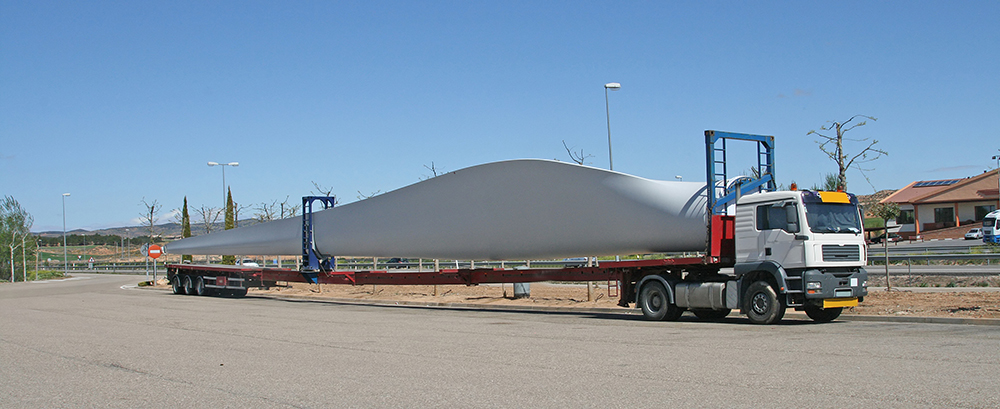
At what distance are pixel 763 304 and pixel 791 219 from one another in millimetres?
1757

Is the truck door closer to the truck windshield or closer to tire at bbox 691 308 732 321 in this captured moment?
the truck windshield

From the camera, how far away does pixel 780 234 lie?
1460cm

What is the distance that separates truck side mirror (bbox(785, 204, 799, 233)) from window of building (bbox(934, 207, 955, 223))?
59904mm

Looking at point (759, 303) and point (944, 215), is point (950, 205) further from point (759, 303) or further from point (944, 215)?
point (759, 303)

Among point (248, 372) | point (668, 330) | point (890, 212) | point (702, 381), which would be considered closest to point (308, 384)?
point (248, 372)

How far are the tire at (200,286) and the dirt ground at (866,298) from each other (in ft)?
8.74

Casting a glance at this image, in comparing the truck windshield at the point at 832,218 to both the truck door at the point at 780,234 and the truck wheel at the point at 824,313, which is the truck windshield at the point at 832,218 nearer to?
the truck door at the point at 780,234

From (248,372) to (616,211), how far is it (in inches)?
379

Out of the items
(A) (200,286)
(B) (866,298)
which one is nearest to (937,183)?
(B) (866,298)

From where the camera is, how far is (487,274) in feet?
64.1

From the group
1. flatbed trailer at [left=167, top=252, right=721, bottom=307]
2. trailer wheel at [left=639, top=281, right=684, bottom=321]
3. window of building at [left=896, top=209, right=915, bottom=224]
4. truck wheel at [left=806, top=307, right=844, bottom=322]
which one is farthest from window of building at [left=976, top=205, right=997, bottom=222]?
trailer wheel at [left=639, top=281, right=684, bottom=321]

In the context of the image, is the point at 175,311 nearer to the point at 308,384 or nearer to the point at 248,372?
the point at 248,372

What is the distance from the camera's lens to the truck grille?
1441 centimetres

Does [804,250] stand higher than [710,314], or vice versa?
[804,250]
